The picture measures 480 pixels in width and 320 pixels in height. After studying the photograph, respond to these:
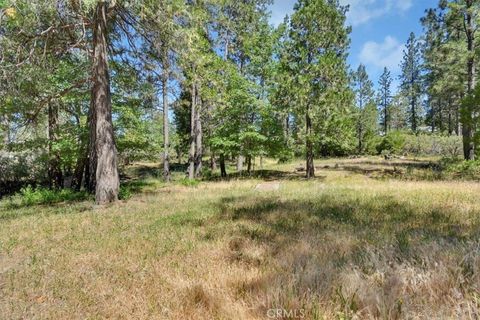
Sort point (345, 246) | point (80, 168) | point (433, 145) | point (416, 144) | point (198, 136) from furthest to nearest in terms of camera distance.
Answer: point (416, 144)
point (433, 145)
point (198, 136)
point (80, 168)
point (345, 246)

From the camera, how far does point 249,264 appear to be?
438 cm

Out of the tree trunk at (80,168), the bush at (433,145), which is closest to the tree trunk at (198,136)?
the tree trunk at (80,168)

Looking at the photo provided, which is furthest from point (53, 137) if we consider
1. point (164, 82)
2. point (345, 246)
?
point (345, 246)

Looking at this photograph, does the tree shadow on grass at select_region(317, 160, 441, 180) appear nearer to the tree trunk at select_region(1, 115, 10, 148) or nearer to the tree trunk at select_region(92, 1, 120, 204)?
the tree trunk at select_region(92, 1, 120, 204)

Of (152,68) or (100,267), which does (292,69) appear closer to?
(152,68)

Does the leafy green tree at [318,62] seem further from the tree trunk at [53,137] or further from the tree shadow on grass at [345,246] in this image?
the tree trunk at [53,137]

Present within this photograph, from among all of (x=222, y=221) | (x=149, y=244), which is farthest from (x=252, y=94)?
(x=149, y=244)

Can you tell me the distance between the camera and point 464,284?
299 centimetres

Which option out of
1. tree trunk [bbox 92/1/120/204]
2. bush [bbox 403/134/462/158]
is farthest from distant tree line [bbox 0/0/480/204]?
bush [bbox 403/134/462/158]

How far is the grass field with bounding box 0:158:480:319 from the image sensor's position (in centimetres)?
297

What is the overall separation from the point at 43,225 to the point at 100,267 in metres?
4.10

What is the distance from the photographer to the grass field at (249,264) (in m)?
2.97

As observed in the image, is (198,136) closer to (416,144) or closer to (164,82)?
(164,82)

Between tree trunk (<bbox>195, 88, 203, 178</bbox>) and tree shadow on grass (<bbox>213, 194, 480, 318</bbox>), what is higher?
tree trunk (<bbox>195, 88, 203, 178</bbox>)
